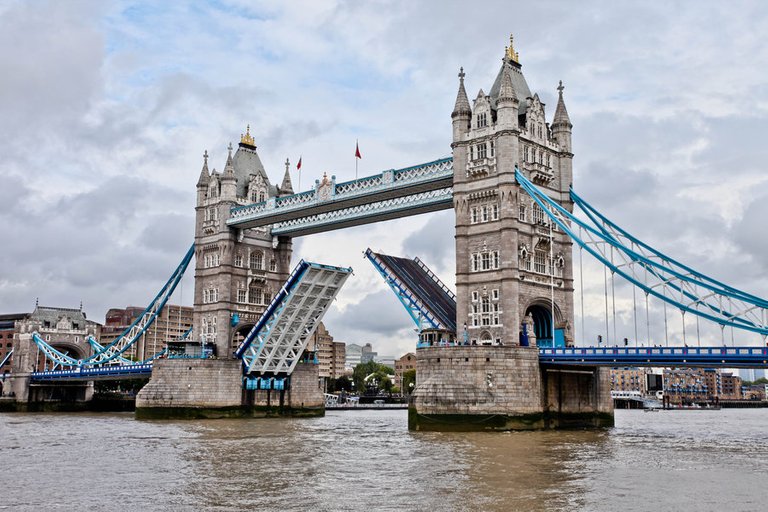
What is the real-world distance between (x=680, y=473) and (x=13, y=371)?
80.8 meters

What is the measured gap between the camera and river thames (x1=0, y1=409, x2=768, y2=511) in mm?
21312

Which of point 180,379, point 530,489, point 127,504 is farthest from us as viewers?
point 180,379

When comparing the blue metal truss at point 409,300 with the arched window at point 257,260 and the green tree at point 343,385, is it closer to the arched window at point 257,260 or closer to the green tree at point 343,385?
the arched window at point 257,260

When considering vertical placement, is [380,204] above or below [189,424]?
above

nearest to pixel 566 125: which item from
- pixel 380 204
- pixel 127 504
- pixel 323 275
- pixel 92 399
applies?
pixel 380 204

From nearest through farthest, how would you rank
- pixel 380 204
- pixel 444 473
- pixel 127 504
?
1. pixel 127 504
2. pixel 444 473
3. pixel 380 204

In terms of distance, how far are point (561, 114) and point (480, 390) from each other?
731 inches

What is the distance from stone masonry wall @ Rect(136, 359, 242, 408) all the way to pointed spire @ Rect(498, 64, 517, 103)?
28.4 metres

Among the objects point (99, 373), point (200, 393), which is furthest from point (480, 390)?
point (99, 373)

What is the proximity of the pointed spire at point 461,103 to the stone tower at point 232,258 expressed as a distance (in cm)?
2008

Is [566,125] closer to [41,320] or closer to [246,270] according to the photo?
[246,270]

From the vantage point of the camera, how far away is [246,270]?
66.8m

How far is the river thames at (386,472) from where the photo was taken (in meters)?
21.3

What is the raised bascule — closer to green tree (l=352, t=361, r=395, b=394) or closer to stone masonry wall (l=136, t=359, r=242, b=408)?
stone masonry wall (l=136, t=359, r=242, b=408)
